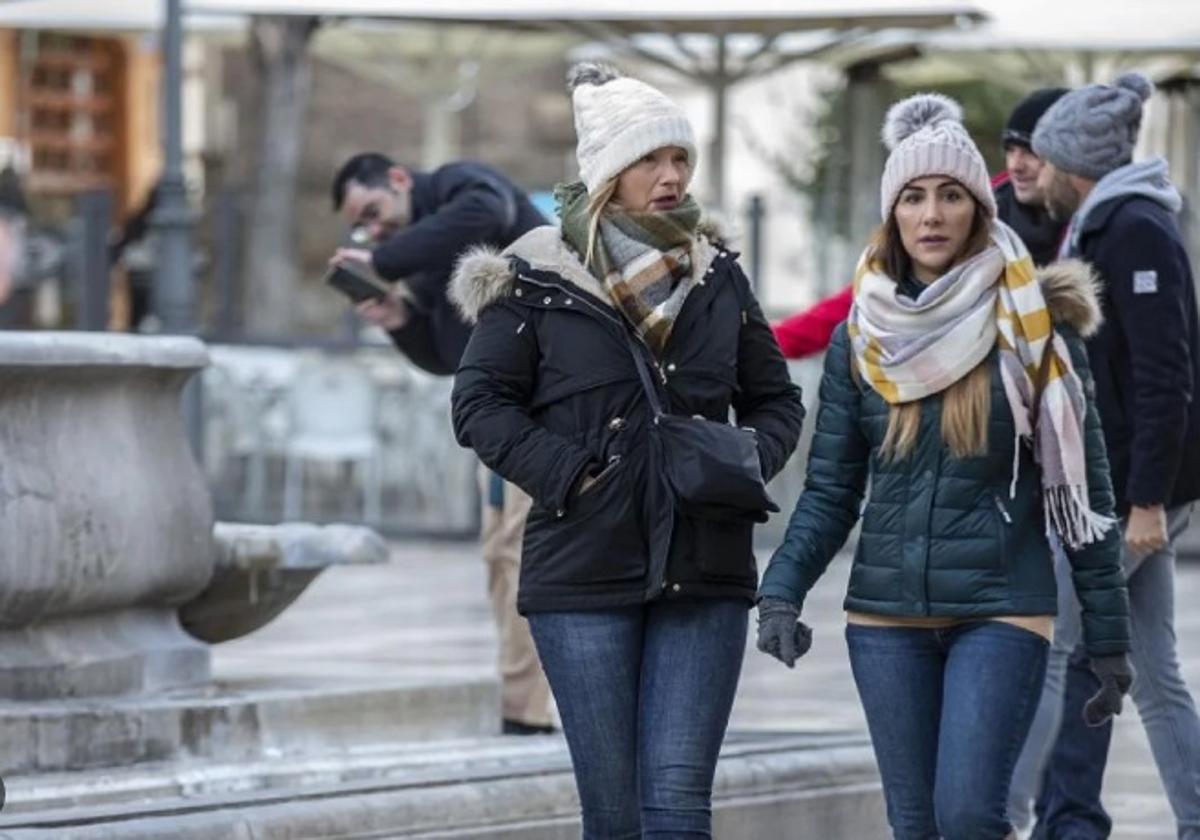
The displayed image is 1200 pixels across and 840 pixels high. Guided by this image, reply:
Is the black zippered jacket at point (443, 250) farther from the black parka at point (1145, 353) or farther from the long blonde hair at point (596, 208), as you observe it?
the long blonde hair at point (596, 208)

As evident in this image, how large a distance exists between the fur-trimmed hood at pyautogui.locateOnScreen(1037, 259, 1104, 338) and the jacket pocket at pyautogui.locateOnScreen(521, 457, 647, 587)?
0.96 m

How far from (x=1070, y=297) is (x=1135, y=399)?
3.70 ft

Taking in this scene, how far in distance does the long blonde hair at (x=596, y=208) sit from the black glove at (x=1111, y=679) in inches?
46.4

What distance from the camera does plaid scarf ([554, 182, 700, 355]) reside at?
588 centimetres

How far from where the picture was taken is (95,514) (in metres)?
8.40

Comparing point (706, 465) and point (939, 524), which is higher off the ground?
point (706, 465)

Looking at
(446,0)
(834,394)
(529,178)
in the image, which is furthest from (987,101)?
(834,394)

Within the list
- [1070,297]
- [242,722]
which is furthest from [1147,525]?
[242,722]

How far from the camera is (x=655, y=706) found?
5.84m

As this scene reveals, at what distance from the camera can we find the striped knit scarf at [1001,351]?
20.0ft

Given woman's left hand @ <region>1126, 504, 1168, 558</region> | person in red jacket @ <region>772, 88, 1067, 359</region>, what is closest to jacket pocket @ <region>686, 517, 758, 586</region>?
A: woman's left hand @ <region>1126, 504, 1168, 558</region>

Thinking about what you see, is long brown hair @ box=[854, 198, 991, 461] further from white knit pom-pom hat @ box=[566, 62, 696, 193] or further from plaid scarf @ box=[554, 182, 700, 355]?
white knit pom-pom hat @ box=[566, 62, 696, 193]

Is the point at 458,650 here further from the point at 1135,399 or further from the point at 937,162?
the point at 937,162

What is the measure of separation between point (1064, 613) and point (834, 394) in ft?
5.42
